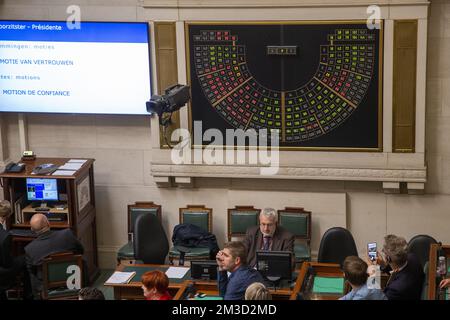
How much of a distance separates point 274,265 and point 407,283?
1169 millimetres

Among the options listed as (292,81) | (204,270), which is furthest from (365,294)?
(292,81)

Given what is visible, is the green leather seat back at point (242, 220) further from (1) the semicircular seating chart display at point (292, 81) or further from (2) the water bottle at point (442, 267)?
(2) the water bottle at point (442, 267)

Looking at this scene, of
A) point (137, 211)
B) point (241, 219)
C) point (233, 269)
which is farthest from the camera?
point (137, 211)

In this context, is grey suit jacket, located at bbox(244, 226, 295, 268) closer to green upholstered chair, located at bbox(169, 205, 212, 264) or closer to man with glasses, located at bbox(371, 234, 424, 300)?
green upholstered chair, located at bbox(169, 205, 212, 264)

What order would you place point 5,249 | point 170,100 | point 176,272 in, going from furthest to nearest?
point 170,100
point 5,249
point 176,272

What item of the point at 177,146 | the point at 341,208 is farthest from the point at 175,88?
the point at 341,208

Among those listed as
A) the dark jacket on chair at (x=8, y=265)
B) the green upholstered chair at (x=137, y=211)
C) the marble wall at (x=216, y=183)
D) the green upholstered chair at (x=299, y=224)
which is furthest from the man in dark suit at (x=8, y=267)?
the green upholstered chair at (x=299, y=224)

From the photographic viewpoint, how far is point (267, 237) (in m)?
8.75

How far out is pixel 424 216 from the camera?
9.44 metres

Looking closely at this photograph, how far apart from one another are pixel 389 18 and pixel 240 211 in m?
2.56

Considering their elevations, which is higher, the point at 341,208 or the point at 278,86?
the point at 278,86

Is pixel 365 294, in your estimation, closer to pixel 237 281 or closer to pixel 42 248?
pixel 237 281

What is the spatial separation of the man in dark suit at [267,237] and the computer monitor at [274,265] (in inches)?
36.1

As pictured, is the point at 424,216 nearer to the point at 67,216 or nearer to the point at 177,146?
the point at 177,146
